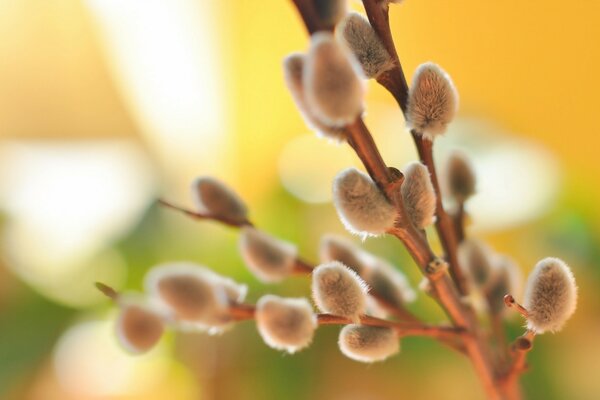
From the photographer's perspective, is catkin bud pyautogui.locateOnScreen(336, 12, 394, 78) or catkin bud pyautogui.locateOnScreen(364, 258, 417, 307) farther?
catkin bud pyautogui.locateOnScreen(364, 258, 417, 307)

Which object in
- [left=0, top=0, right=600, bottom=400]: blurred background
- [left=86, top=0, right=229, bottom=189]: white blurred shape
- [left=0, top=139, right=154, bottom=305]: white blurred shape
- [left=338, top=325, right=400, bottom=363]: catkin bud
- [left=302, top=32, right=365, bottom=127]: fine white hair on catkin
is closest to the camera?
[left=302, top=32, right=365, bottom=127]: fine white hair on catkin

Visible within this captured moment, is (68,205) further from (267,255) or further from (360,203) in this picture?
(360,203)

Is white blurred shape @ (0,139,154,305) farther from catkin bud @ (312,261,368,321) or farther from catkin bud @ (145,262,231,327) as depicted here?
catkin bud @ (312,261,368,321)

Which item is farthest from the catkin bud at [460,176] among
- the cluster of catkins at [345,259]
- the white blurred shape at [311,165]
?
the white blurred shape at [311,165]

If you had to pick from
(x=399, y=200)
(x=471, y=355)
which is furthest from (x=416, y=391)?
(x=399, y=200)

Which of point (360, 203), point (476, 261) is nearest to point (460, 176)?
point (476, 261)

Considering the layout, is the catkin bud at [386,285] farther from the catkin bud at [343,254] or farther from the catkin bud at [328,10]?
the catkin bud at [328,10]

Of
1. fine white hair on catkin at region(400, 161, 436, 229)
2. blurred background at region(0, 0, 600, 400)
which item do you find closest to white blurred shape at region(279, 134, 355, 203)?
blurred background at region(0, 0, 600, 400)
